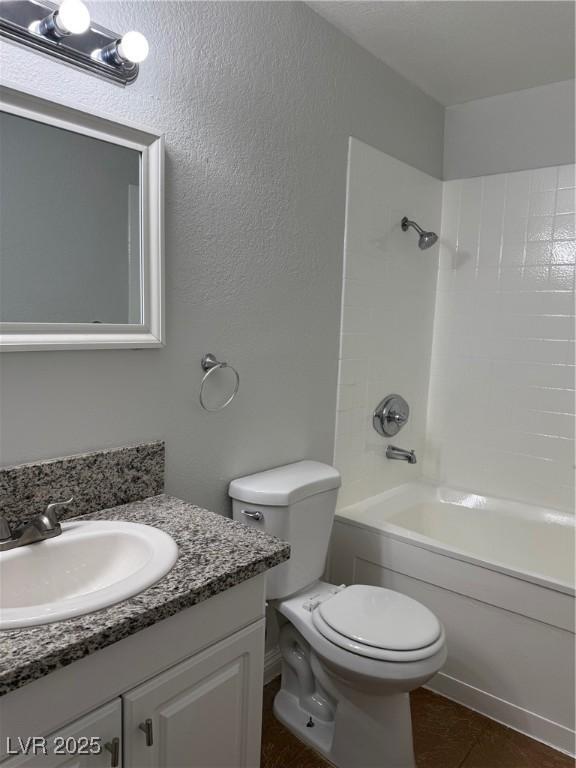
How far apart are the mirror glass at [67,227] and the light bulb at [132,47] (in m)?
0.21

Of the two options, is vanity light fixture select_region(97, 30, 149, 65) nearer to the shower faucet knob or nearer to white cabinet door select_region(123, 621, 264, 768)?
white cabinet door select_region(123, 621, 264, 768)

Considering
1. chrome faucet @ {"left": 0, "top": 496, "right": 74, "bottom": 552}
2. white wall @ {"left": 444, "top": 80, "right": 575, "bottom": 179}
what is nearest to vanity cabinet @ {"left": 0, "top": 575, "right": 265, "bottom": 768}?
chrome faucet @ {"left": 0, "top": 496, "right": 74, "bottom": 552}

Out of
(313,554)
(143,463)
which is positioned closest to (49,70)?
(143,463)

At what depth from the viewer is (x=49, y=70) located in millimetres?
1298

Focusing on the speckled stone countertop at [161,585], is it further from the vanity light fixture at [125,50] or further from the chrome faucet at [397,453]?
the chrome faucet at [397,453]

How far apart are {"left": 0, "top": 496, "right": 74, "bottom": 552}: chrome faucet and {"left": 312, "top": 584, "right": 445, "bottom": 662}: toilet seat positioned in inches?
34.3

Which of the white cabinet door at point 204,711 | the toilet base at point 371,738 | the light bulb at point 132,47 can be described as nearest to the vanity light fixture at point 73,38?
the light bulb at point 132,47

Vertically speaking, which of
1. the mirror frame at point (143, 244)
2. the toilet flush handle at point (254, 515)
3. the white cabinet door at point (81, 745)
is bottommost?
the white cabinet door at point (81, 745)

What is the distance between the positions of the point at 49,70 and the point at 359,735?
2.02 m

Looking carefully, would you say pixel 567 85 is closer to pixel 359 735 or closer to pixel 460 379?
pixel 460 379

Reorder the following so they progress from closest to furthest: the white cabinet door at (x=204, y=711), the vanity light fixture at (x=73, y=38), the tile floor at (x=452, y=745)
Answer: the white cabinet door at (x=204, y=711), the vanity light fixture at (x=73, y=38), the tile floor at (x=452, y=745)

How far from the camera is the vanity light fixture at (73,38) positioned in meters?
1.19

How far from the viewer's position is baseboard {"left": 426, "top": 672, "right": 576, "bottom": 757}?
1.92m

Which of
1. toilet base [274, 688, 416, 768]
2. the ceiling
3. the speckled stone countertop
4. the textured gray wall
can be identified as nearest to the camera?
the speckled stone countertop
